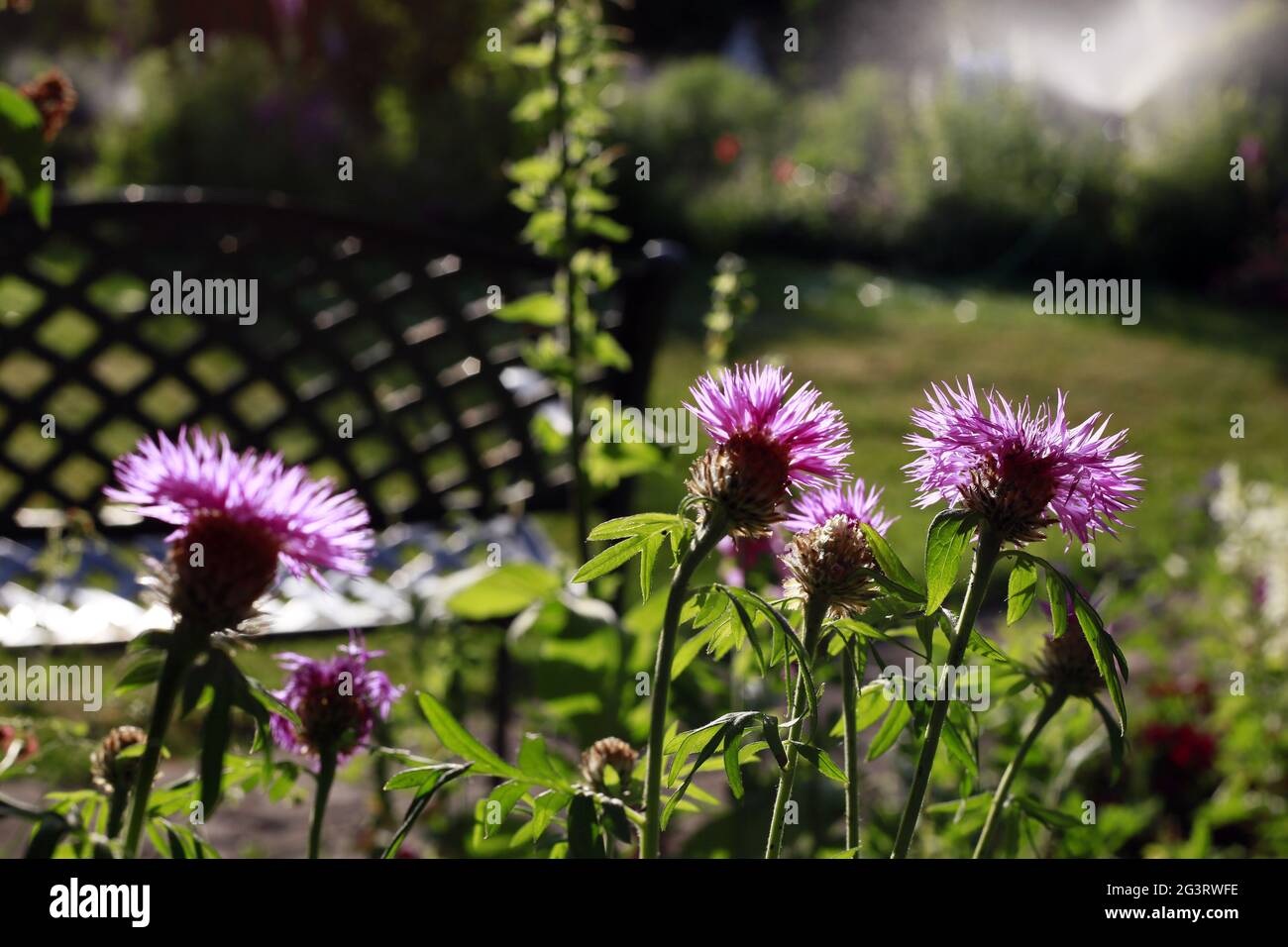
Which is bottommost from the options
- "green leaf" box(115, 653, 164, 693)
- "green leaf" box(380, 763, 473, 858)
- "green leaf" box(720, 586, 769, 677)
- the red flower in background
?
"green leaf" box(380, 763, 473, 858)

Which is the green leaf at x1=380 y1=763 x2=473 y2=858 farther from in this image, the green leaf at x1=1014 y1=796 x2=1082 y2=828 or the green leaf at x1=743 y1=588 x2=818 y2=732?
the green leaf at x1=1014 y1=796 x2=1082 y2=828

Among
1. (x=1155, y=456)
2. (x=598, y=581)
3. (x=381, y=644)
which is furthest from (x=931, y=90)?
(x=598, y=581)

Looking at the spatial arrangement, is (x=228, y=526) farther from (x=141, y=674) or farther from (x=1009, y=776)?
(x=1009, y=776)

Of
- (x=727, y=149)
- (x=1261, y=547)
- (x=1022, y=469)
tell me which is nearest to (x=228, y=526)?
(x=1022, y=469)

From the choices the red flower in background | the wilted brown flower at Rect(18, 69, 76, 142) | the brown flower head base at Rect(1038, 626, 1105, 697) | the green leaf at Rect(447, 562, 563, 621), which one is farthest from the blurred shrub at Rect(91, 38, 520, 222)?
the brown flower head base at Rect(1038, 626, 1105, 697)

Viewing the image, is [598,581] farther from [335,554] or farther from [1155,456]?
[1155,456]

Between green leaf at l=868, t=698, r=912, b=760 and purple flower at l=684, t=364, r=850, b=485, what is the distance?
0.20 metres

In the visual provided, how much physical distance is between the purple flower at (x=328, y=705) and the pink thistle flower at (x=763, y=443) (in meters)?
0.34

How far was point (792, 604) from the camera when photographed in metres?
0.88

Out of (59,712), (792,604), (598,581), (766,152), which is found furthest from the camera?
(766,152)

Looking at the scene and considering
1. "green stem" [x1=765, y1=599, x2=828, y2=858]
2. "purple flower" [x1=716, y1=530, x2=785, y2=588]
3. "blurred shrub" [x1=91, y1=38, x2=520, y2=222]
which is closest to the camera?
"green stem" [x1=765, y1=599, x2=828, y2=858]

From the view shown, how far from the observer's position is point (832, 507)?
35.8 inches

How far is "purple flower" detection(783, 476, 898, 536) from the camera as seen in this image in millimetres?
899
